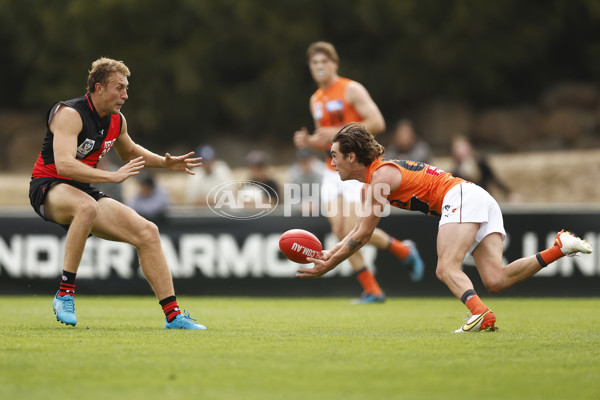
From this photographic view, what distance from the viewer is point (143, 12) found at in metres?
26.3

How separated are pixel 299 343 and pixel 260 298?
634 cm

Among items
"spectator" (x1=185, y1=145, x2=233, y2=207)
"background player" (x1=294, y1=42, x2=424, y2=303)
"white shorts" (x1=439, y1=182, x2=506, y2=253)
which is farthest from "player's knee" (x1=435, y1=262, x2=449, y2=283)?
"spectator" (x1=185, y1=145, x2=233, y2=207)

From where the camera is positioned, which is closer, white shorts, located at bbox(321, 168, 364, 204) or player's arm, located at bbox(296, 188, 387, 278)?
player's arm, located at bbox(296, 188, 387, 278)

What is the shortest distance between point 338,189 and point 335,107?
991 mm

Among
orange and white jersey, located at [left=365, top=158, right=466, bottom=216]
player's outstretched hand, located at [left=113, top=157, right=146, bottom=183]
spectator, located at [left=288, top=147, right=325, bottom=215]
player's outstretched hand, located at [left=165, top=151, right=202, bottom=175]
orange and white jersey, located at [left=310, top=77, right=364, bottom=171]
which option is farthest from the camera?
spectator, located at [left=288, top=147, right=325, bottom=215]

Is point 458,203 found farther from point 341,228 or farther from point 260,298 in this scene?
point 260,298

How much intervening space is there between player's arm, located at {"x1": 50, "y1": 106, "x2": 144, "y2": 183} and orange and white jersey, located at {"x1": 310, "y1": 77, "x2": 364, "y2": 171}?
428 centimetres

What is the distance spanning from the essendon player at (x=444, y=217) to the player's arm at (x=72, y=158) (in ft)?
5.22

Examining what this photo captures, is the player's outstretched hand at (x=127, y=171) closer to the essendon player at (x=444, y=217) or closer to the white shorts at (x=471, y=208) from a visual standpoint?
the essendon player at (x=444, y=217)

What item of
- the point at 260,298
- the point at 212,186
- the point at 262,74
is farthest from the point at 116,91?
the point at 262,74

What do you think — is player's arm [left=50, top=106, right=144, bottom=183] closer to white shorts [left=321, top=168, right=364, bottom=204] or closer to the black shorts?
the black shorts

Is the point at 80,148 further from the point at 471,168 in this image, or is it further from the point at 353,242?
the point at 471,168

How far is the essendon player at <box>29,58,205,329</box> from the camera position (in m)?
7.22

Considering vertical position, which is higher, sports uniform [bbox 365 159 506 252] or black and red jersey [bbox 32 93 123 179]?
black and red jersey [bbox 32 93 123 179]
